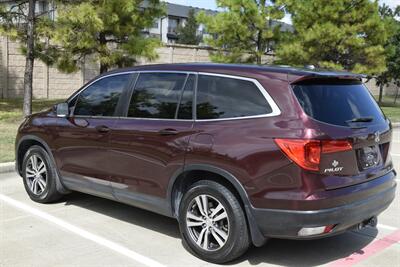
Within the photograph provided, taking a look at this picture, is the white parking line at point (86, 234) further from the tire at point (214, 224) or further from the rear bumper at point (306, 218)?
the rear bumper at point (306, 218)

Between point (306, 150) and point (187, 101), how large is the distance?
1.32 m

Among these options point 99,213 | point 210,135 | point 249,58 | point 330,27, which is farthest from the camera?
point 249,58

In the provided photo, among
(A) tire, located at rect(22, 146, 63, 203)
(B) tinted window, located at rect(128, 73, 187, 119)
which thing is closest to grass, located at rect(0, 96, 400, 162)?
(A) tire, located at rect(22, 146, 63, 203)

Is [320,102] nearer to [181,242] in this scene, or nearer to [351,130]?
[351,130]

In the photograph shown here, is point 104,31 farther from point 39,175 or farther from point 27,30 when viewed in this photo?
point 39,175

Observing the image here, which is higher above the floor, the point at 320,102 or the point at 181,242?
the point at 320,102

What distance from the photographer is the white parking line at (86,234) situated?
14.9 feet

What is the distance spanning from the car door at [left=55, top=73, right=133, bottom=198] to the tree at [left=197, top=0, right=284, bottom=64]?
15129mm

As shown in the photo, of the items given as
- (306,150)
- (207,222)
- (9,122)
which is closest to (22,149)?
(207,222)

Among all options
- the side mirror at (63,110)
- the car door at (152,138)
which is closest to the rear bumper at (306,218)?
the car door at (152,138)

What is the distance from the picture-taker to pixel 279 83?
4.19 meters

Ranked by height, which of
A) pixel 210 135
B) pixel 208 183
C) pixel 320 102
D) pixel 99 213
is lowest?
pixel 99 213

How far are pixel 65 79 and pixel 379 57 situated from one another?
13355 mm

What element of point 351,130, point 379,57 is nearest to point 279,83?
point 351,130
